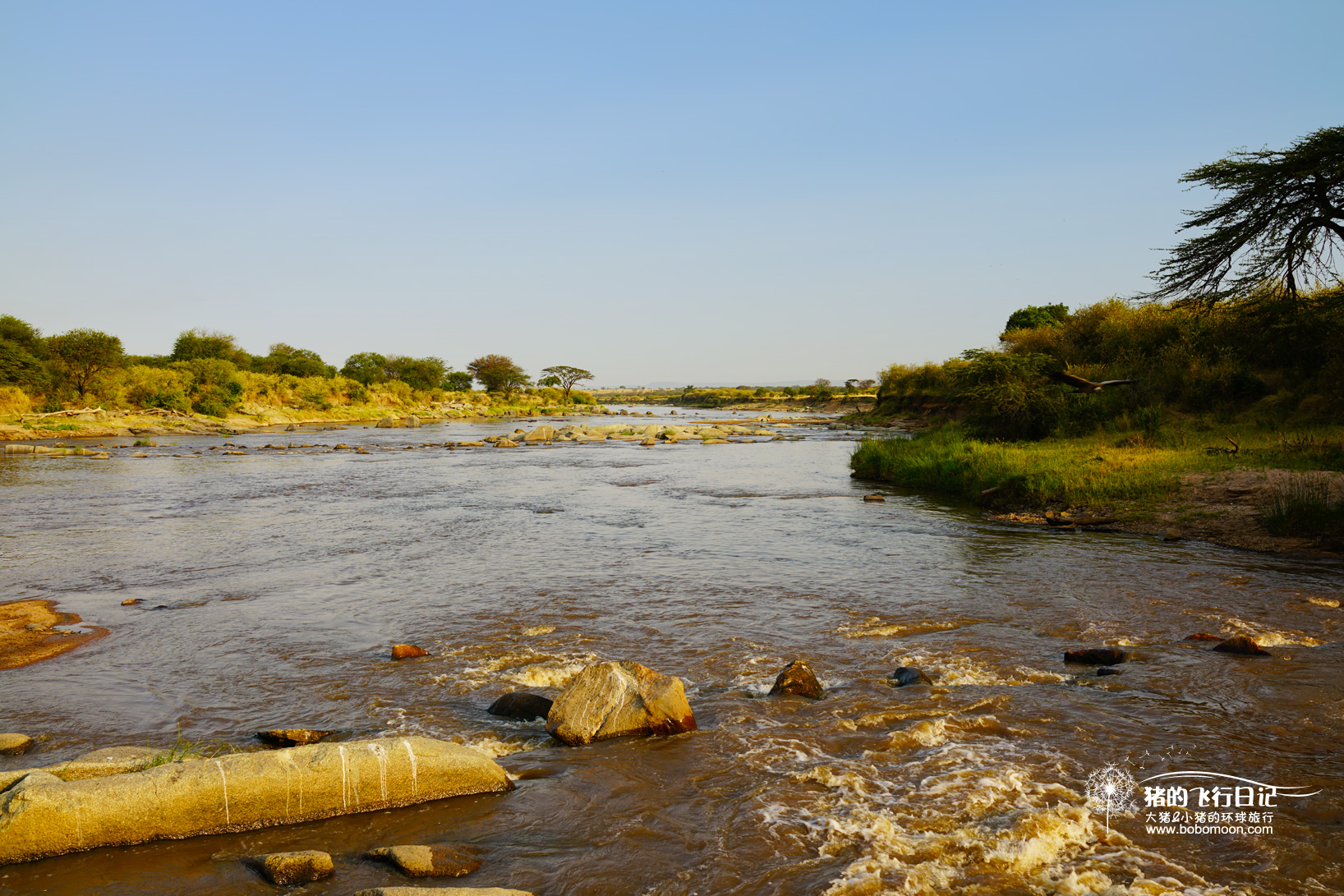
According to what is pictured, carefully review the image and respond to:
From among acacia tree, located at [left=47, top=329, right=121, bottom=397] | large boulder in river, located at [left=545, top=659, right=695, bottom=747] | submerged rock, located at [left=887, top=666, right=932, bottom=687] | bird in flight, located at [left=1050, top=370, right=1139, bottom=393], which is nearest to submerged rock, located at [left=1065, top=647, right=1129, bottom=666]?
submerged rock, located at [left=887, top=666, right=932, bottom=687]

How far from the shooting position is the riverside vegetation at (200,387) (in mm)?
50966

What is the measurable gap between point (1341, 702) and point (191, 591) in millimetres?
14980

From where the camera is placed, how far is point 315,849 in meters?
4.63

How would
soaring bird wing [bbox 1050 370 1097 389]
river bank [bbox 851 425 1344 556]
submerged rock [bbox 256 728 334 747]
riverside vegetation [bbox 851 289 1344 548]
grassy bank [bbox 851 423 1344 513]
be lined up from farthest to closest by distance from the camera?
soaring bird wing [bbox 1050 370 1097 389], grassy bank [bbox 851 423 1344 513], riverside vegetation [bbox 851 289 1344 548], river bank [bbox 851 425 1344 556], submerged rock [bbox 256 728 334 747]

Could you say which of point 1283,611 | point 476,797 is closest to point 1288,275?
point 1283,611

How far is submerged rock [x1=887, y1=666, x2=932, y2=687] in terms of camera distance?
24.9 ft

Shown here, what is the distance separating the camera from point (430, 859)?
4.39 metres

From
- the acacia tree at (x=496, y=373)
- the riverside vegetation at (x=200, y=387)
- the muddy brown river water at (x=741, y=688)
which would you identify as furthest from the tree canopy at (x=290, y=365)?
the muddy brown river water at (x=741, y=688)

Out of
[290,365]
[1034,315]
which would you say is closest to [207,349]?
[290,365]

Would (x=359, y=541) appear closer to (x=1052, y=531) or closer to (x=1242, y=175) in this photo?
(x=1052, y=531)

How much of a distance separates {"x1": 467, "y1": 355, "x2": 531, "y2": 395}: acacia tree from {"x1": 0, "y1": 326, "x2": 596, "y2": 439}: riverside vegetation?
27.8 ft

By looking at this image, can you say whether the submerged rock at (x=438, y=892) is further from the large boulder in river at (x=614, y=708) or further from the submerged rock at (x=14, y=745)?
the submerged rock at (x=14, y=745)
